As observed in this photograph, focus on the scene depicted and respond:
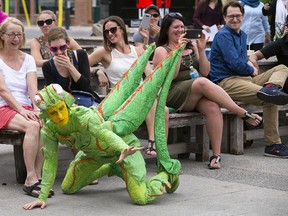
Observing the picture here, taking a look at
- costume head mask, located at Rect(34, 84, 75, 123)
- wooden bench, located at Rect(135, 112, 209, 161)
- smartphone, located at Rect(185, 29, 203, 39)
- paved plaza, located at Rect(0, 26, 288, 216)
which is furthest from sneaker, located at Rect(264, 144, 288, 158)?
costume head mask, located at Rect(34, 84, 75, 123)

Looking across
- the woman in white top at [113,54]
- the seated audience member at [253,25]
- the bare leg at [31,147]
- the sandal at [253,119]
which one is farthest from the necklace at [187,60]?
the seated audience member at [253,25]

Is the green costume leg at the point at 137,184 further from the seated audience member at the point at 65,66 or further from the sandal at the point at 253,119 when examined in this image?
the sandal at the point at 253,119

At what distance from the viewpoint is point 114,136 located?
6734mm

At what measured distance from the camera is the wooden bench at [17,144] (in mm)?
7641

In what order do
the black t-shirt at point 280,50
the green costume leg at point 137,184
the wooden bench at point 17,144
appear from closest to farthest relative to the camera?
the green costume leg at point 137,184 → the wooden bench at point 17,144 → the black t-shirt at point 280,50

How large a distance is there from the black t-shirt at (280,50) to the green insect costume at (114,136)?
2.74 metres

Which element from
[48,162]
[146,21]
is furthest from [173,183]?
[146,21]

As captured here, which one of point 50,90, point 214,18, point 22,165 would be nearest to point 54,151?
point 50,90

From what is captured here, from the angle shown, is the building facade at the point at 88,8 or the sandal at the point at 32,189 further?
the building facade at the point at 88,8

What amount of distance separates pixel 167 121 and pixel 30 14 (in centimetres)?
4012

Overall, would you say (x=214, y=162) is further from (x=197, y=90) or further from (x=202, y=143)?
(x=197, y=90)

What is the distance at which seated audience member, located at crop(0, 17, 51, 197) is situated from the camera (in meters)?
7.45

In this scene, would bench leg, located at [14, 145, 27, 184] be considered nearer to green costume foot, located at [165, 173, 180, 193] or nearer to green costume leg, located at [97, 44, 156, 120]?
green costume leg, located at [97, 44, 156, 120]

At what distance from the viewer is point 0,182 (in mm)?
8047
